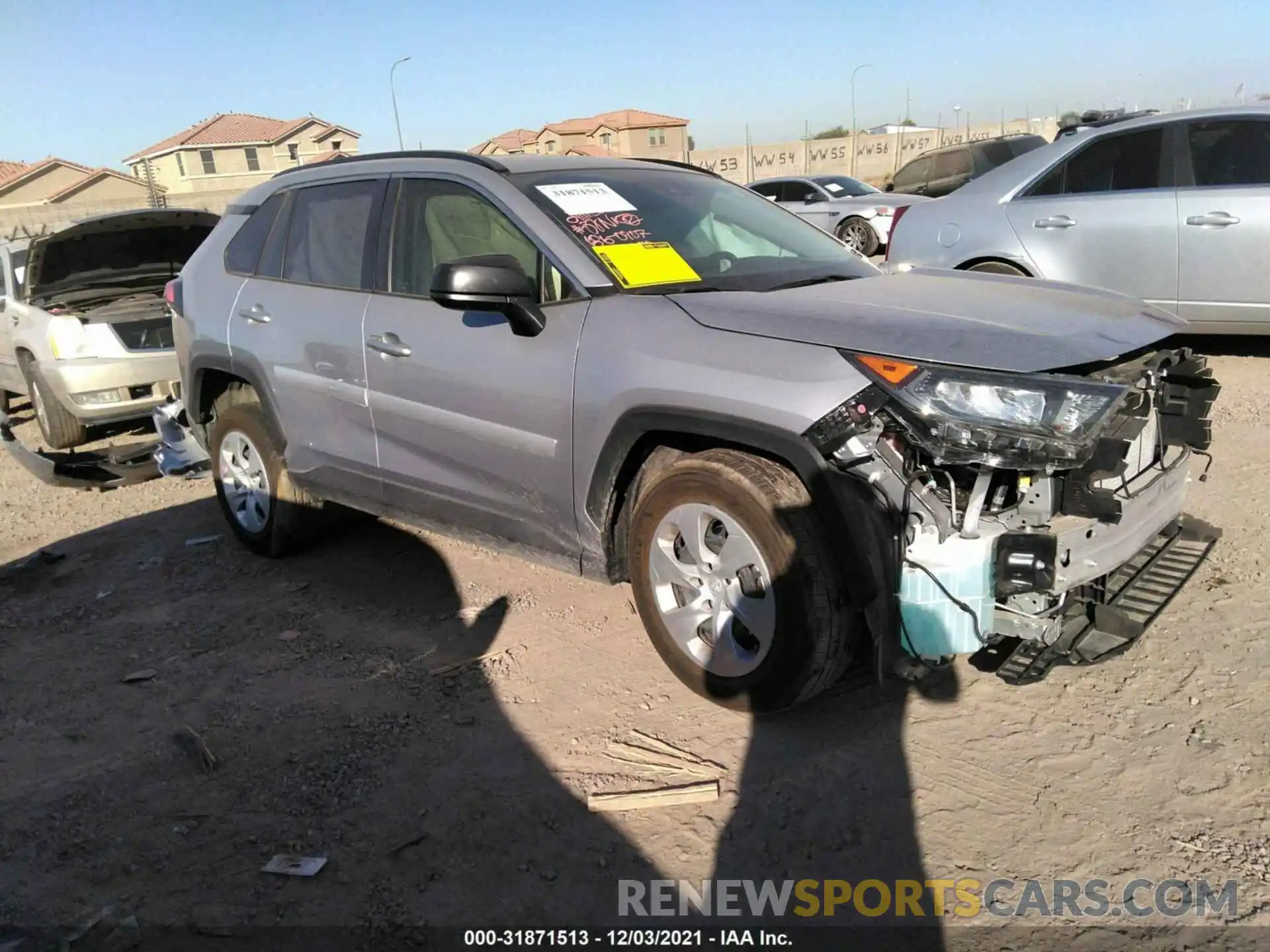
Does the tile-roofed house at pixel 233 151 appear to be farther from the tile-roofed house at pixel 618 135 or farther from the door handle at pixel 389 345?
the door handle at pixel 389 345

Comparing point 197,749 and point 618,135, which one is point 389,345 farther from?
point 618,135

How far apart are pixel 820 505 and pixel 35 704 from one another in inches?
121

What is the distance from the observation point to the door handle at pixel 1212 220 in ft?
19.6

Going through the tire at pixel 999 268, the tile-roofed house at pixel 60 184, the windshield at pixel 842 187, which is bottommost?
the tire at pixel 999 268

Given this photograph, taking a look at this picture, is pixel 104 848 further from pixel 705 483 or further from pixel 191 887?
pixel 705 483

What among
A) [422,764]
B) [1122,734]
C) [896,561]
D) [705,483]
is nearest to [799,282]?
[705,483]

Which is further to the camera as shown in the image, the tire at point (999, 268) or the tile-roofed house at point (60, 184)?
the tile-roofed house at point (60, 184)

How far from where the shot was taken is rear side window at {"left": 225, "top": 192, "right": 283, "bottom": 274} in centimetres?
471

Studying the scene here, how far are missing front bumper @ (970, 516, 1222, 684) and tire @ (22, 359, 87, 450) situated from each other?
6.91 meters

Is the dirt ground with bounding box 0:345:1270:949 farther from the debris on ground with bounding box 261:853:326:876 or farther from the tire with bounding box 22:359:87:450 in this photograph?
the tire with bounding box 22:359:87:450

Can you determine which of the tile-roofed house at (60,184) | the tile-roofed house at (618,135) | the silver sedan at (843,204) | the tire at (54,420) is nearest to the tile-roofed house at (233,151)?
the tile-roofed house at (60,184)

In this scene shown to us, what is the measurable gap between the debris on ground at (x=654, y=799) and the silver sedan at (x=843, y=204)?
10141mm

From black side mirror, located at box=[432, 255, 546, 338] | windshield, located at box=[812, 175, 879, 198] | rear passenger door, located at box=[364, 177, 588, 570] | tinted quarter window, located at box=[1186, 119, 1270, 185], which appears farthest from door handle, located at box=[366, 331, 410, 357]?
windshield, located at box=[812, 175, 879, 198]

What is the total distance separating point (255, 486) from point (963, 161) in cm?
1289
